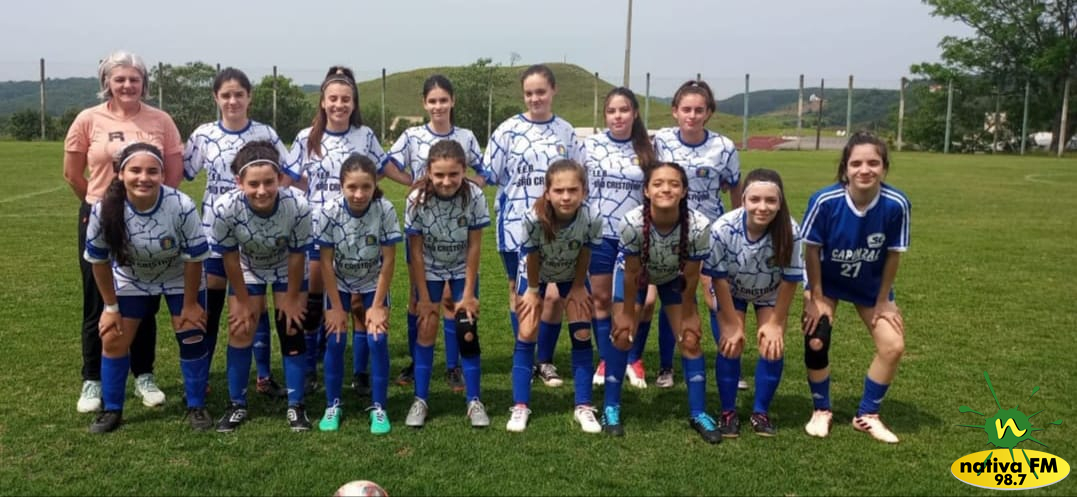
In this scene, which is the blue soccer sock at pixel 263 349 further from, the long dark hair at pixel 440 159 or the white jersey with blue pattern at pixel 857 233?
the white jersey with blue pattern at pixel 857 233

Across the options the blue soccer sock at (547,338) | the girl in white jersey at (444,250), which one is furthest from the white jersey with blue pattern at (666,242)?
the blue soccer sock at (547,338)

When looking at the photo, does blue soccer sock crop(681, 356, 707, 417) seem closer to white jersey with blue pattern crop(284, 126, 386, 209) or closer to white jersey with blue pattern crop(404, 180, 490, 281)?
white jersey with blue pattern crop(404, 180, 490, 281)

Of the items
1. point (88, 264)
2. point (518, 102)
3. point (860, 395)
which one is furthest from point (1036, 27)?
point (88, 264)

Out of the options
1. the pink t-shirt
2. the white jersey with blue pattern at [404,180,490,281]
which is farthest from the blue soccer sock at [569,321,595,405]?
the pink t-shirt

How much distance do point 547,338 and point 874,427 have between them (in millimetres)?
1935

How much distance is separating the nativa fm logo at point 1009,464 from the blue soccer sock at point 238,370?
11.6 ft

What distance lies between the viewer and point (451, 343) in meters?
4.70

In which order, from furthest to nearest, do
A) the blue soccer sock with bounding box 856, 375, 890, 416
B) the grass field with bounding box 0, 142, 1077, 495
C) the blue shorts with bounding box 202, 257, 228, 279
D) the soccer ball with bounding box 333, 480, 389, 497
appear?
the blue shorts with bounding box 202, 257, 228, 279, the blue soccer sock with bounding box 856, 375, 890, 416, the grass field with bounding box 0, 142, 1077, 495, the soccer ball with bounding box 333, 480, 389, 497

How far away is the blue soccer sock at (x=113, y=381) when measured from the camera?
4.09m

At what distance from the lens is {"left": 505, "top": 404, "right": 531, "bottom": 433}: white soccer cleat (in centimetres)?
414

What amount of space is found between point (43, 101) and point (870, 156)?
35.6 meters

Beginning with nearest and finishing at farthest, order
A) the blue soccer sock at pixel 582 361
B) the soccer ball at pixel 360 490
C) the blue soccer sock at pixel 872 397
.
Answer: the soccer ball at pixel 360 490
the blue soccer sock at pixel 872 397
the blue soccer sock at pixel 582 361

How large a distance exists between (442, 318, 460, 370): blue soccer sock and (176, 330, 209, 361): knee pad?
131 cm

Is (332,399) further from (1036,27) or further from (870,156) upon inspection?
(1036,27)
